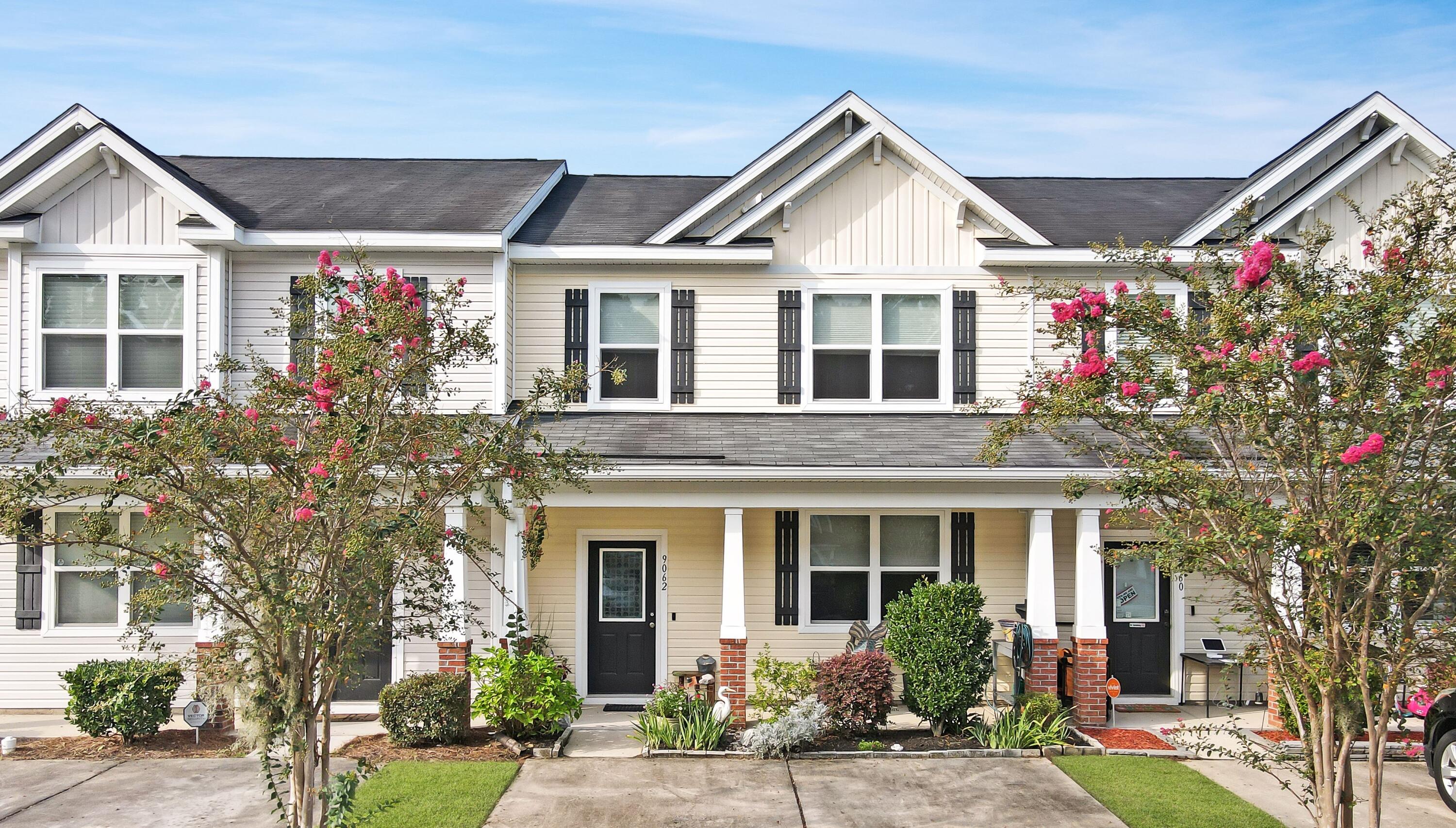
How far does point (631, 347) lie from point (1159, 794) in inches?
301

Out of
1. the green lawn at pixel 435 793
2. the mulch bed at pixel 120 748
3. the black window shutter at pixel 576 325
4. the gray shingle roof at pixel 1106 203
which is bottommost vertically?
the mulch bed at pixel 120 748

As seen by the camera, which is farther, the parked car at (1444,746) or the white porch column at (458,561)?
the white porch column at (458,561)

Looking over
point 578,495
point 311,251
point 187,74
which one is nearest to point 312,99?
point 187,74

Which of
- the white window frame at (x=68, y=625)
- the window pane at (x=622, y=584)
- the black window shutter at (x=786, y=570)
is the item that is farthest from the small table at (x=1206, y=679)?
the white window frame at (x=68, y=625)

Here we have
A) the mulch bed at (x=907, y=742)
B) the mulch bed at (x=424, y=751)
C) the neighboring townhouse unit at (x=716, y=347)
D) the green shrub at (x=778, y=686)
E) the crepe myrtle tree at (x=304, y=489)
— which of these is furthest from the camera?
the neighboring townhouse unit at (x=716, y=347)

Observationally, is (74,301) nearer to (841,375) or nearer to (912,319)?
(841,375)

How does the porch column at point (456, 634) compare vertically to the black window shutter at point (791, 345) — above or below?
below

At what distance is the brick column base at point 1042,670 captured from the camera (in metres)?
10.9

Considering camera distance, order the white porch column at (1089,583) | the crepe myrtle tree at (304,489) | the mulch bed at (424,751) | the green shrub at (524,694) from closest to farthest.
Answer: the crepe myrtle tree at (304,489), the mulch bed at (424,751), the green shrub at (524,694), the white porch column at (1089,583)

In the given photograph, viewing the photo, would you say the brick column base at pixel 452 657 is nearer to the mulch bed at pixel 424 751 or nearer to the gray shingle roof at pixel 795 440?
the mulch bed at pixel 424 751

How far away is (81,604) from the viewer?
12188mm

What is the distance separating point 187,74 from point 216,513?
10676 mm

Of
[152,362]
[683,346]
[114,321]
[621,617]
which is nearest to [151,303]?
[114,321]

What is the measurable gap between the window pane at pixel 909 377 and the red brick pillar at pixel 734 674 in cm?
396
